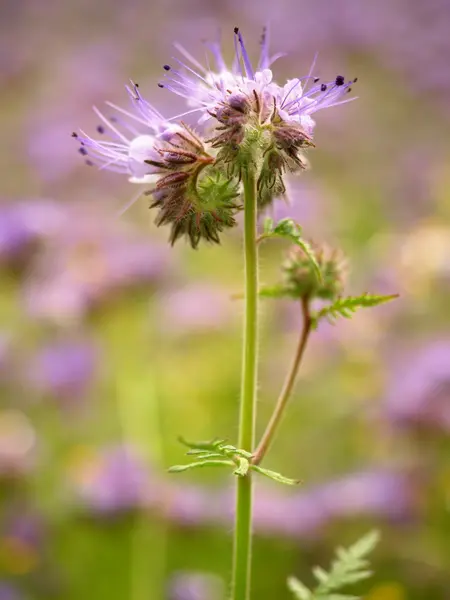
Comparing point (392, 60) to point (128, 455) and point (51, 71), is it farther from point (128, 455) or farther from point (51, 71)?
point (128, 455)

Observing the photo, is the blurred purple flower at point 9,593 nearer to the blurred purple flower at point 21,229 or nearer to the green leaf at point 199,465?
the blurred purple flower at point 21,229

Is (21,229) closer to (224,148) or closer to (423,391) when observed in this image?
(423,391)

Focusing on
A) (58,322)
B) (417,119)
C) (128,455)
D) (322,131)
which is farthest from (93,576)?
(417,119)

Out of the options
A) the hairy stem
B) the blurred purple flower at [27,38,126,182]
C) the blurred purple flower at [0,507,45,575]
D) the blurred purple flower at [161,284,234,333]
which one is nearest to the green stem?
the hairy stem

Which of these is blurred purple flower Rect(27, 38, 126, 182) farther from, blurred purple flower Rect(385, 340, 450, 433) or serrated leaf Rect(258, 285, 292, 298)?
serrated leaf Rect(258, 285, 292, 298)

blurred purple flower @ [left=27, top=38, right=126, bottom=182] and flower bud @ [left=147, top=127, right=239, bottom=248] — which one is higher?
blurred purple flower @ [left=27, top=38, right=126, bottom=182]

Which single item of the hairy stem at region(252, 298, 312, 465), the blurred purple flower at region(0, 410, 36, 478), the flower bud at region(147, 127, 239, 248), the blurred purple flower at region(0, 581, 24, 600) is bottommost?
the blurred purple flower at region(0, 581, 24, 600)
